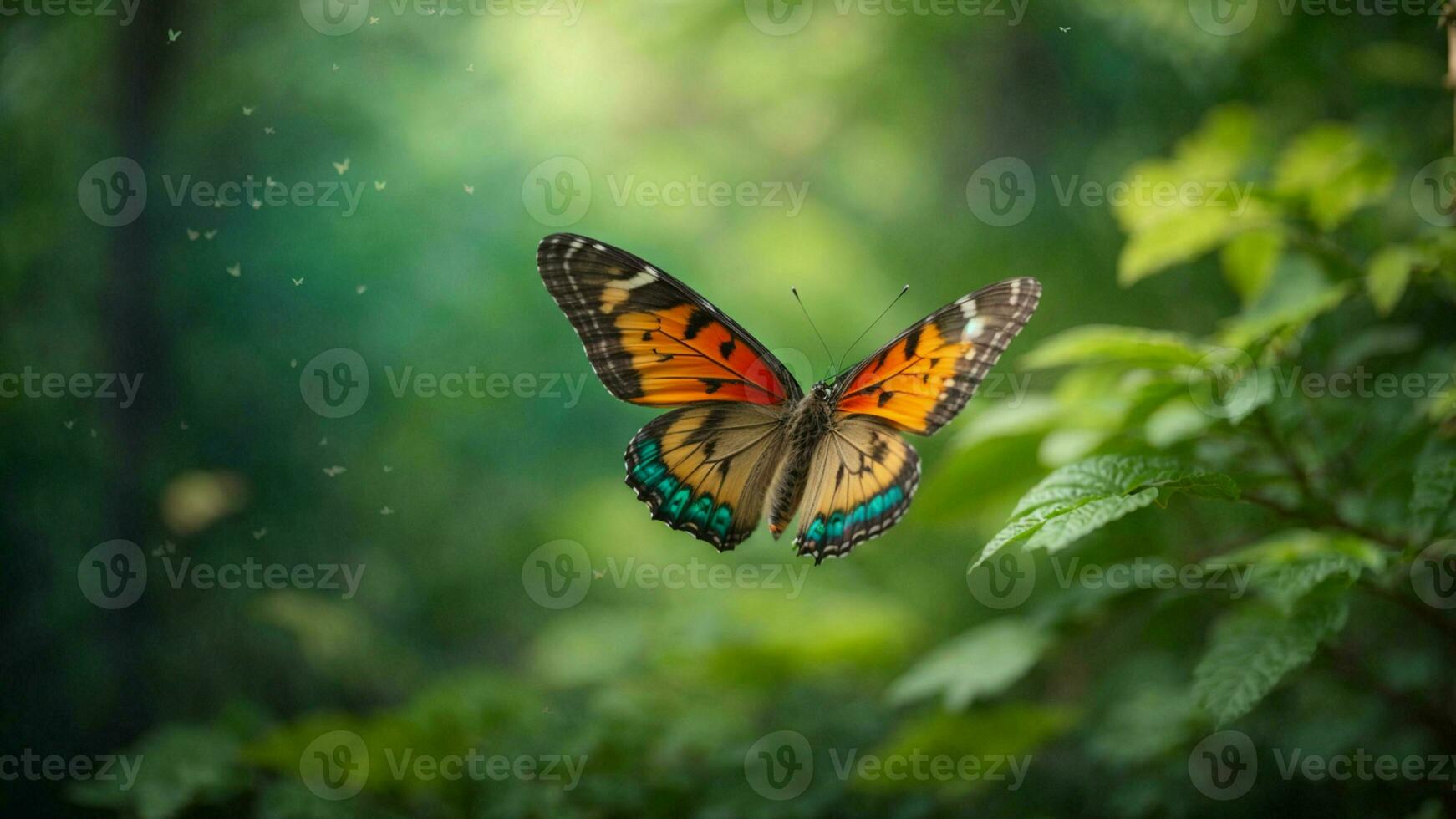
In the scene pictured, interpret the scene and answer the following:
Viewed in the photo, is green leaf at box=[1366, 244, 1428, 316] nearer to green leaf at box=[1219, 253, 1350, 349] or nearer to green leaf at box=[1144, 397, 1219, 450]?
green leaf at box=[1219, 253, 1350, 349]

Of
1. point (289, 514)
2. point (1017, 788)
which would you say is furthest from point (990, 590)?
point (289, 514)

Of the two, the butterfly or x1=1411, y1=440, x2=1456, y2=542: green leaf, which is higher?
the butterfly

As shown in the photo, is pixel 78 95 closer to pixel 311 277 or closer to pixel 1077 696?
pixel 311 277

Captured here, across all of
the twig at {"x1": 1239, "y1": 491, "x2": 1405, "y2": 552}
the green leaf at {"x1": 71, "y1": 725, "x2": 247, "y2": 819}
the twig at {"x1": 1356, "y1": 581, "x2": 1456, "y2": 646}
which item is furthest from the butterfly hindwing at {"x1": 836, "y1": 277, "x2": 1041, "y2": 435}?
the green leaf at {"x1": 71, "y1": 725, "x2": 247, "y2": 819}

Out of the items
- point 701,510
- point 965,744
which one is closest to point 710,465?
point 701,510

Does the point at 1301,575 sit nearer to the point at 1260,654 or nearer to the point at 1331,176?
the point at 1260,654

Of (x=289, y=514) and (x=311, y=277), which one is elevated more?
(x=311, y=277)
